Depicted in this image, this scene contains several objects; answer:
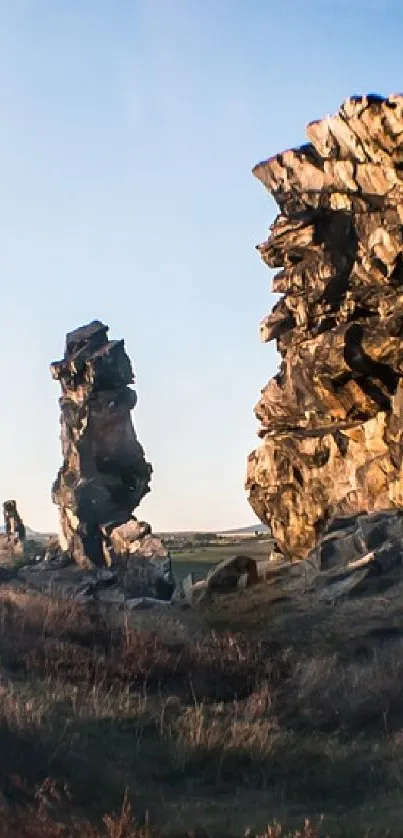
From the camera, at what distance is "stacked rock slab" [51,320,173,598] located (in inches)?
2906

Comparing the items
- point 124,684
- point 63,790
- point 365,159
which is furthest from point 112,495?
point 63,790

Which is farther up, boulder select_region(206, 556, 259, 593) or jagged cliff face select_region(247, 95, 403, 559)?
jagged cliff face select_region(247, 95, 403, 559)

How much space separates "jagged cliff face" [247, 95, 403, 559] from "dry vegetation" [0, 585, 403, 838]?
26.5 meters

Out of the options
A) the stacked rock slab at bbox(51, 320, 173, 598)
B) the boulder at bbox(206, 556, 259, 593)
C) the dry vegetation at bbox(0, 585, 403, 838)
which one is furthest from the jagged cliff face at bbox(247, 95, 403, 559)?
the stacked rock slab at bbox(51, 320, 173, 598)

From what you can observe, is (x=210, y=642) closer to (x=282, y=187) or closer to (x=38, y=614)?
(x=38, y=614)

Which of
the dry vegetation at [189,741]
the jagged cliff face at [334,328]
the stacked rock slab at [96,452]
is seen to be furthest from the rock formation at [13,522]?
the dry vegetation at [189,741]

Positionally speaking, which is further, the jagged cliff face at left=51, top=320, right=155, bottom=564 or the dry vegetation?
the jagged cliff face at left=51, top=320, right=155, bottom=564

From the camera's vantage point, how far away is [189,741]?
8742mm

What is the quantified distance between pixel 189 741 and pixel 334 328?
37.0m

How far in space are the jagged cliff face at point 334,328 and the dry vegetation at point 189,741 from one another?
2646 cm

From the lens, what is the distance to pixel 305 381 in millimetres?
45188

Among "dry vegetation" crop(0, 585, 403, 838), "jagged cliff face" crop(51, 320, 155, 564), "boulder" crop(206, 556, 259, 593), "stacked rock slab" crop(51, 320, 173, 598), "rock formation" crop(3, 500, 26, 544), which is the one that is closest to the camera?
"dry vegetation" crop(0, 585, 403, 838)

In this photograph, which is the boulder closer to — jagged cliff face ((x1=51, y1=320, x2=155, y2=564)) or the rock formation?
jagged cliff face ((x1=51, y1=320, x2=155, y2=564))

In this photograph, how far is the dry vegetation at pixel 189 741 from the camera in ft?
21.9
